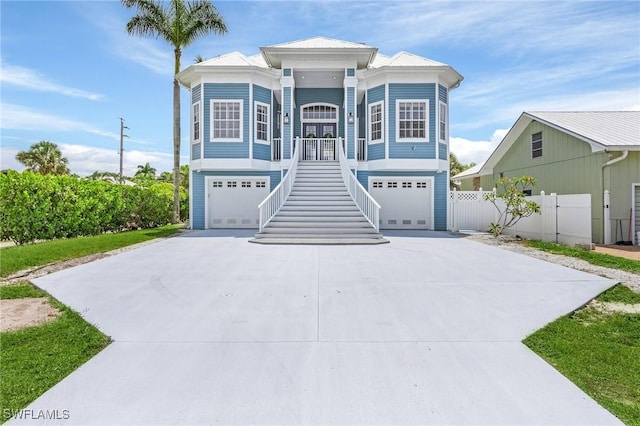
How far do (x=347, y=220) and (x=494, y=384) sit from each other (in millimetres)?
8959

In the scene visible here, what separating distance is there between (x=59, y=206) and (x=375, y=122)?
40.4 feet

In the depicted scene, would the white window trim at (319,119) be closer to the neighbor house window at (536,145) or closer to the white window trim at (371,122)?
the white window trim at (371,122)

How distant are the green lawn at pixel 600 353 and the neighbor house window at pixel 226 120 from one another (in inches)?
532

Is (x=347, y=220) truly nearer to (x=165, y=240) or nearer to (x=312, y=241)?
(x=312, y=241)

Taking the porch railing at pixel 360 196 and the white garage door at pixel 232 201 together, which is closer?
the porch railing at pixel 360 196

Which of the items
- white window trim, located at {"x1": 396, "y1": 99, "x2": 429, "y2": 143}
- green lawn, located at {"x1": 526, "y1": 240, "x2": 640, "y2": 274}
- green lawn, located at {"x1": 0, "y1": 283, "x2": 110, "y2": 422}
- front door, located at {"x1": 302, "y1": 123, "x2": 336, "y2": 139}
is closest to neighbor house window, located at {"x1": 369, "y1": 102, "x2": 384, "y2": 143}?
white window trim, located at {"x1": 396, "y1": 99, "x2": 429, "y2": 143}

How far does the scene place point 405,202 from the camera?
15.5 meters

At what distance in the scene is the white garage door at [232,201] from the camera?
614 inches

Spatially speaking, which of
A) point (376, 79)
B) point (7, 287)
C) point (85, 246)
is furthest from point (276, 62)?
point (7, 287)

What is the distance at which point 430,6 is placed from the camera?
10656mm

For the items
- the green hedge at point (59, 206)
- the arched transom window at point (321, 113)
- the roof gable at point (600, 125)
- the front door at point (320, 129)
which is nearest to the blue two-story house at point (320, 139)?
the arched transom window at point (321, 113)

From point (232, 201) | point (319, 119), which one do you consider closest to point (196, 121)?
point (232, 201)

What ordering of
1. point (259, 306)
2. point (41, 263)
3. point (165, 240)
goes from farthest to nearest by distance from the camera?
point (165, 240) → point (41, 263) → point (259, 306)

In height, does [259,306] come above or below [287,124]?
below
